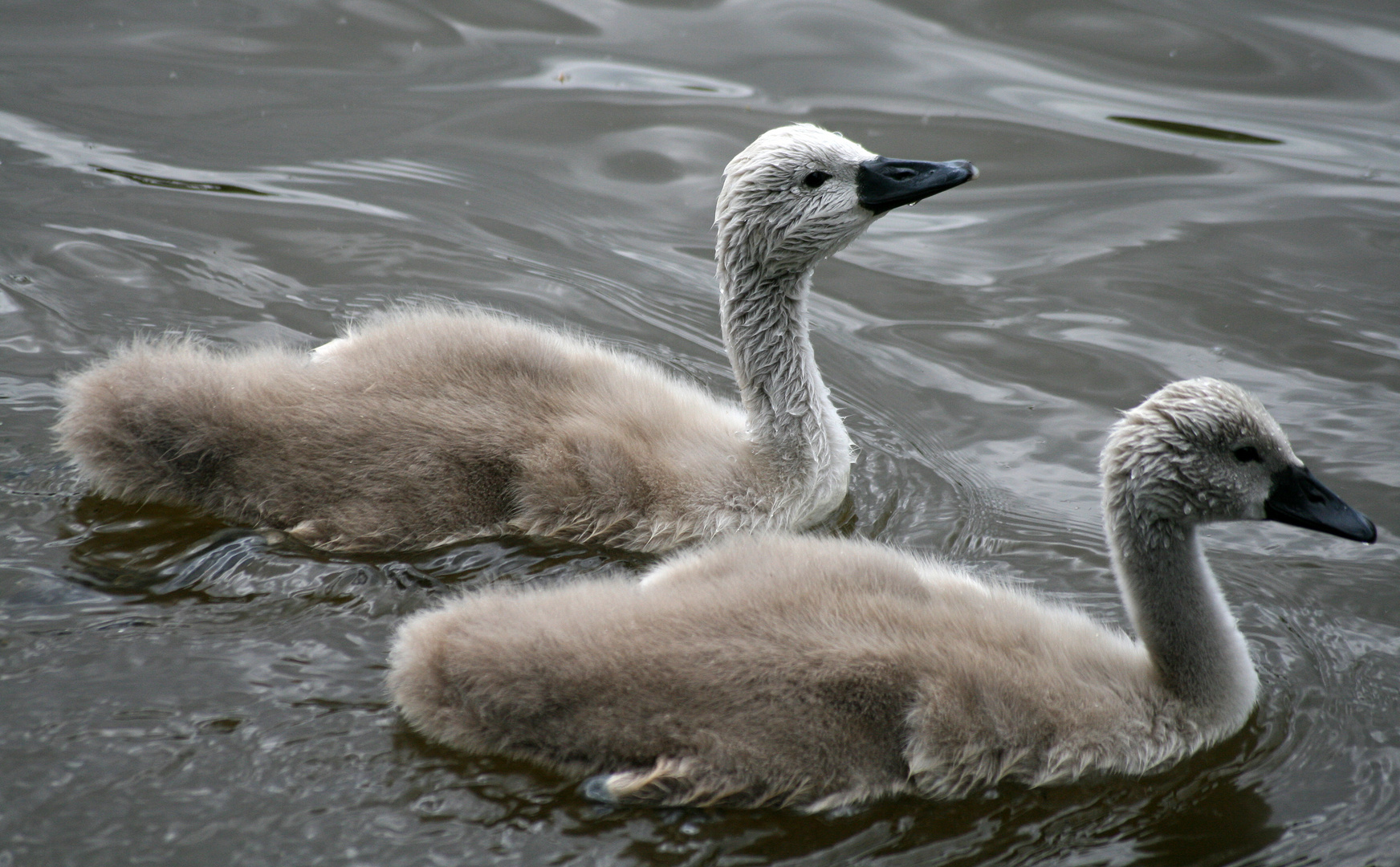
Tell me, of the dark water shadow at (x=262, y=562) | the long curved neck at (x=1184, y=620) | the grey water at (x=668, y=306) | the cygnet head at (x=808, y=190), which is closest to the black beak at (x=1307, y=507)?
the long curved neck at (x=1184, y=620)

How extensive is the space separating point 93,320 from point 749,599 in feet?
12.5

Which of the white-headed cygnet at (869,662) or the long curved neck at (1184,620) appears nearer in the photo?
the white-headed cygnet at (869,662)

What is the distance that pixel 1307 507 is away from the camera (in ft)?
13.7

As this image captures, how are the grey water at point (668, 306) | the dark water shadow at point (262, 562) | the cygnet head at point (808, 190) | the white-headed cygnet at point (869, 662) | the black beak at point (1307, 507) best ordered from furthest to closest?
the cygnet head at point (808, 190)
the dark water shadow at point (262, 562)
the black beak at point (1307, 507)
the grey water at point (668, 306)
the white-headed cygnet at point (869, 662)

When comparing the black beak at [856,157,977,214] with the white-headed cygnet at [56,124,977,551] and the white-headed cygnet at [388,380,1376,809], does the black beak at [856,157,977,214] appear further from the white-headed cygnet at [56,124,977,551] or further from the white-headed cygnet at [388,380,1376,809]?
the white-headed cygnet at [388,380,1376,809]

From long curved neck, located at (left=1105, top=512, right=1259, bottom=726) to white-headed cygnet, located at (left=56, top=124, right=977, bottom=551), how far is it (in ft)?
4.61

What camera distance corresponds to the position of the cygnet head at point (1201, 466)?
4051 millimetres

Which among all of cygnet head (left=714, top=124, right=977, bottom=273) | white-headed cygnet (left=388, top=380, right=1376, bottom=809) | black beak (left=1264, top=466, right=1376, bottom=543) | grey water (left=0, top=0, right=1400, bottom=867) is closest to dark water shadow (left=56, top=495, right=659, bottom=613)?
grey water (left=0, top=0, right=1400, bottom=867)

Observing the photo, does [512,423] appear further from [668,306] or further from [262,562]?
[668,306]

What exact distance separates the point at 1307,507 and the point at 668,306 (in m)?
3.46

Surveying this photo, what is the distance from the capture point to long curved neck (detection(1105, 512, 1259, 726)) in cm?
404

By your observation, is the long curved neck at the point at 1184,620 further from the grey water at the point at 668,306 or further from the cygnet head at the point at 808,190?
the cygnet head at the point at 808,190

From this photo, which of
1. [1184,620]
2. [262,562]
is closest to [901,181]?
[1184,620]

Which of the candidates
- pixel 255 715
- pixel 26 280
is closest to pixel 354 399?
pixel 255 715
